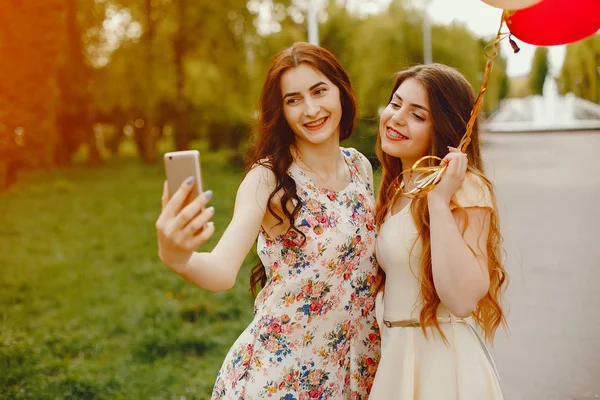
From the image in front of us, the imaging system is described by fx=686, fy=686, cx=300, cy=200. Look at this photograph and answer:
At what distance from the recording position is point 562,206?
11.4 meters

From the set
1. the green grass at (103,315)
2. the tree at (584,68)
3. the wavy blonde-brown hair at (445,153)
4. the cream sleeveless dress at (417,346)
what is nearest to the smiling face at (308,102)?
the wavy blonde-brown hair at (445,153)

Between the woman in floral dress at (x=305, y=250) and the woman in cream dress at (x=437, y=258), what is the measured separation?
12 cm

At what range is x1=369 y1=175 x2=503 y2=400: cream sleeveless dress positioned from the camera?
2350 millimetres

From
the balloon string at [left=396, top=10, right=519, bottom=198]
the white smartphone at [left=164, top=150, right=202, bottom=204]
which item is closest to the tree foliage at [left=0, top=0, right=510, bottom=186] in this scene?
the balloon string at [left=396, top=10, right=519, bottom=198]

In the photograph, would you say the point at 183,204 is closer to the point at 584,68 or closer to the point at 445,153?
the point at 445,153

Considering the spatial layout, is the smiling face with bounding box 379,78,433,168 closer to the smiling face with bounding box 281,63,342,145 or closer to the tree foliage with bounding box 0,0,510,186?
the smiling face with bounding box 281,63,342,145

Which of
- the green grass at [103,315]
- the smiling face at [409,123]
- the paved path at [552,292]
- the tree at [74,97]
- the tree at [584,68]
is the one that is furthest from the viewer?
the tree at [74,97]

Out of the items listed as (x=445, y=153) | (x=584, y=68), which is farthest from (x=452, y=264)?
(x=584, y=68)

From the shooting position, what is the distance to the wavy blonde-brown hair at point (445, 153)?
2.40 m

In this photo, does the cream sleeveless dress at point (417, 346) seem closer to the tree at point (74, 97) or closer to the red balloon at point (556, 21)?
the red balloon at point (556, 21)

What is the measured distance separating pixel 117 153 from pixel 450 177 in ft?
113

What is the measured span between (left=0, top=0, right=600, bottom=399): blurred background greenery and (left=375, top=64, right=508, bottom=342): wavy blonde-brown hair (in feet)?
2.02

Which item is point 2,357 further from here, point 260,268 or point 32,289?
point 260,268

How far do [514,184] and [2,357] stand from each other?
11847 mm
